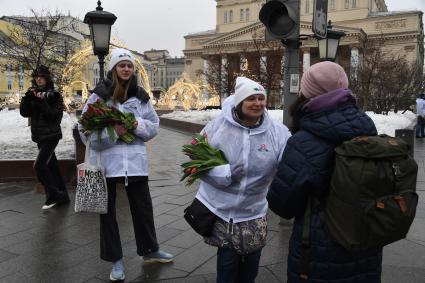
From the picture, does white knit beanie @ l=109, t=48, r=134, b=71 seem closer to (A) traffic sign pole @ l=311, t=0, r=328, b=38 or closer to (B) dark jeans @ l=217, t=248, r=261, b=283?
(B) dark jeans @ l=217, t=248, r=261, b=283

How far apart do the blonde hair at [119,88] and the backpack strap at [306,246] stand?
7.24ft

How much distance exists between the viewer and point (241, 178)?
291 centimetres

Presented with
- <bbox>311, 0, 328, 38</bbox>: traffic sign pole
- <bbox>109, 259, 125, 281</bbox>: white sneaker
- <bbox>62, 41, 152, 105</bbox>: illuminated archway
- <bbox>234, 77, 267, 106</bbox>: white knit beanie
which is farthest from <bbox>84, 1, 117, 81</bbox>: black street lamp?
<bbox>62, 41, 152, 105</bbox>: illuminated archway

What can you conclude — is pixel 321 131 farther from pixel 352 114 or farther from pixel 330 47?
pixel 330 47

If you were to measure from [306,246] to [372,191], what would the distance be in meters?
0.47

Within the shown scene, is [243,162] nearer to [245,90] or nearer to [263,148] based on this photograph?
[263,148]

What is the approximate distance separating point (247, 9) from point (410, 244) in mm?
82612

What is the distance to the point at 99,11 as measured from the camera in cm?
927

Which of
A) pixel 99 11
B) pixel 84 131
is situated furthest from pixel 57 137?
pixel 99 11

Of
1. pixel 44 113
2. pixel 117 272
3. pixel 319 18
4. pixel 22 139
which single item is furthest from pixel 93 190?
pixel 22 139

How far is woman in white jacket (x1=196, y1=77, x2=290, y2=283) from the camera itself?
2.89m

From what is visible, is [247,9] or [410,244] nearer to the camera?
[410,244]

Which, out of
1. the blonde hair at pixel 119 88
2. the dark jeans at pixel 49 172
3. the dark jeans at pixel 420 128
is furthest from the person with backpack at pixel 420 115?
the blonde hair at pixel 119 88

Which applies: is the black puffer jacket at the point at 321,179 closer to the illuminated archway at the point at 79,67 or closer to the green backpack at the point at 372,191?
the green backpack at the point at 372,191
